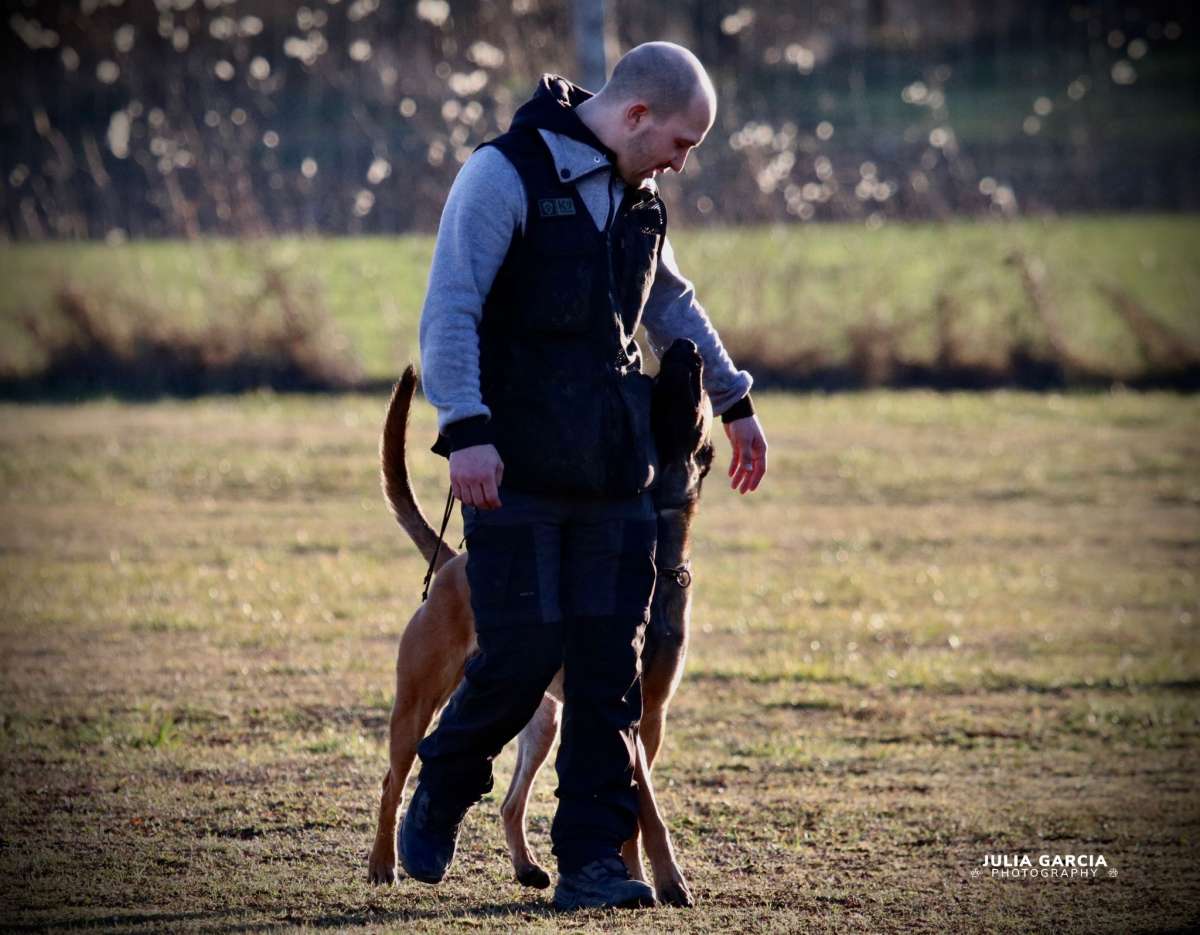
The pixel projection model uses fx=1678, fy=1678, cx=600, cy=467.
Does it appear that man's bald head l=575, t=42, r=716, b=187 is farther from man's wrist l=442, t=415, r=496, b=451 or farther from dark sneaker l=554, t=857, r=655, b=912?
dark sneaker l=554, t=857, r=655, b=912

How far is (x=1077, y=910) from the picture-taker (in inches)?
162

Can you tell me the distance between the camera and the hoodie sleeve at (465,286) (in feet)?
12.0

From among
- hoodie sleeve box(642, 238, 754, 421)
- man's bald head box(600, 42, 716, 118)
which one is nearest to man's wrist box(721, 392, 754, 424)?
hoodie sleeve box(642, 238, 754, 421)

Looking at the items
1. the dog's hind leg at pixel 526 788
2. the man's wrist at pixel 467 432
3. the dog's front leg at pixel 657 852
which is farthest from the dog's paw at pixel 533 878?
the man's wrist at pixel 467 432

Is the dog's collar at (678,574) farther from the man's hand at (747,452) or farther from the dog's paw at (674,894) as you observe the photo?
the dog's paw at (674,894)

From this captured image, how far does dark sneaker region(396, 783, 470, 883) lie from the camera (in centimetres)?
397

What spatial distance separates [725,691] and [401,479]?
2283mm

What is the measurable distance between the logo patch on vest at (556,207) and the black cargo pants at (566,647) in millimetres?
634

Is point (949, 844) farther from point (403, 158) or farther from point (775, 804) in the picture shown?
point (403, 158)

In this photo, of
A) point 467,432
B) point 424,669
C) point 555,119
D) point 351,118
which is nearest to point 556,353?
point 467,432

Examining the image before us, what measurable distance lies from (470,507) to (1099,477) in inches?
335

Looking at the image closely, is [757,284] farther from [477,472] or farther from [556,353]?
[477,472]

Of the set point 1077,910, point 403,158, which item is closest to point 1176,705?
point 1077,910

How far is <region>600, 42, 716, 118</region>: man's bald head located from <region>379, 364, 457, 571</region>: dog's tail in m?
0.97
